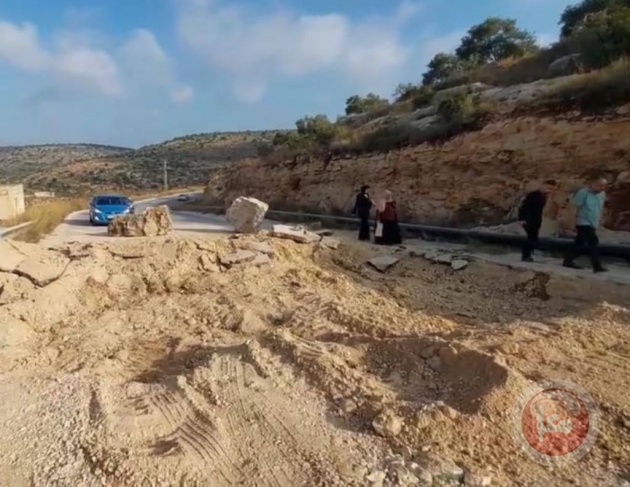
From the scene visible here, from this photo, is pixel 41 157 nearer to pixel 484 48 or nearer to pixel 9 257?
pixel 484 48

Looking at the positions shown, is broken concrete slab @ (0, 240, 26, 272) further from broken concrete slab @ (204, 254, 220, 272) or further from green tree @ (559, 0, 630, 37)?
green tree @ (559, 0, 630, 37)

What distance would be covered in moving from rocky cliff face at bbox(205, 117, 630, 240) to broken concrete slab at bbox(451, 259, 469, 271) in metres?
2.79

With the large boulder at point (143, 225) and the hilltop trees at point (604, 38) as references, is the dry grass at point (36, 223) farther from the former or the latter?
the hilltop trees at point (604, 38)

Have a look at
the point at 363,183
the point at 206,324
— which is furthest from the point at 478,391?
the point at 363,183

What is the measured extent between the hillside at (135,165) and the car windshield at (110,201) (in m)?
35.9

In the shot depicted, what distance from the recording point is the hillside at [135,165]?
61.5 meters

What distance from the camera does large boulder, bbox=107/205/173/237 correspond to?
15.2 meters

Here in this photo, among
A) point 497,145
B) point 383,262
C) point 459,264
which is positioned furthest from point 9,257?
point 497,145

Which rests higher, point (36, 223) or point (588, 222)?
point (588, 222)

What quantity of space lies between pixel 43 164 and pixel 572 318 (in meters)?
97.6

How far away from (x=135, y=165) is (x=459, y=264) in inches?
2690

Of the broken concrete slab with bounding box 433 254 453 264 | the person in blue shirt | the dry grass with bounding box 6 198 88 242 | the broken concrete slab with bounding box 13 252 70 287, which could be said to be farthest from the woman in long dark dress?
the dry grass with bounding box 6 198 88 242

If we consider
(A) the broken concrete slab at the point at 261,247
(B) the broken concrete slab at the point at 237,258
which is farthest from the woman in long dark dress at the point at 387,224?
(B) the broken concrete slab at the point at 237,258

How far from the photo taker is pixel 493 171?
1476cm
